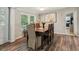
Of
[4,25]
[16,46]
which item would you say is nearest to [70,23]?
[16,46]

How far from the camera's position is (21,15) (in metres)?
1.65

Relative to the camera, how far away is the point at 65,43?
5.29 feet

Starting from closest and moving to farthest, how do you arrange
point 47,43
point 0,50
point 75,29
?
point 0,50 < point 75,29 < point 47,43

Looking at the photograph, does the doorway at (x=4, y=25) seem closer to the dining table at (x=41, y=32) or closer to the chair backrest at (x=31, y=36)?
the chair backrest at (x=31, y=36)

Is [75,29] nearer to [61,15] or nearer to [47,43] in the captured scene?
[61,15]

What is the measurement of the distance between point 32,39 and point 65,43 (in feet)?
1.86

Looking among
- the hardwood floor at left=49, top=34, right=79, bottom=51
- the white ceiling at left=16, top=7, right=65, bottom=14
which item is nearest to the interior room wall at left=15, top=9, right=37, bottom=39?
the white ceiling at left=16, top=7, right=65, bottom=14

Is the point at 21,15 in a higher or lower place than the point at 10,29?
higher

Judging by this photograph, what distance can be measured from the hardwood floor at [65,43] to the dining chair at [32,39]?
9.6 inches

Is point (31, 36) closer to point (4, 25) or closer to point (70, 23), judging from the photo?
point (4, 25)

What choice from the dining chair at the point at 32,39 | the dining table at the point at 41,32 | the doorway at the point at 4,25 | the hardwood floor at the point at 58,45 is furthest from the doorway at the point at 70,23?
the doorway at the point at 4,25

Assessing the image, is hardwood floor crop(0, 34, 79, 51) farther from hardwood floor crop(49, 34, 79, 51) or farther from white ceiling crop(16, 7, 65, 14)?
white ceiling crop(16, 7, 65, 14)
